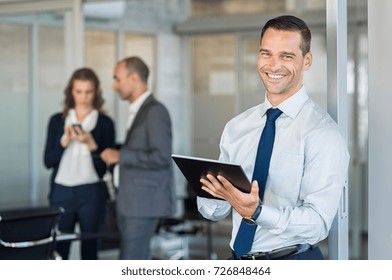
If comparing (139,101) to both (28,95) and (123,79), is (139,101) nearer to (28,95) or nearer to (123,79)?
(123,79)

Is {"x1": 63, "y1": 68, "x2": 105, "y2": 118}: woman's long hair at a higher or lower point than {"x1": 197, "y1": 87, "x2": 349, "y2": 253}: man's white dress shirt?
higher

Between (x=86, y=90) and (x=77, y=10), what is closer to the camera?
(x=86, y=90)

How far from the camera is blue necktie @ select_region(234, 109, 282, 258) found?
2922 mm

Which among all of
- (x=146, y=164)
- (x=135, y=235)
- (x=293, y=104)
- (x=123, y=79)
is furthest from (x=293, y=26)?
(x=135, y=235)

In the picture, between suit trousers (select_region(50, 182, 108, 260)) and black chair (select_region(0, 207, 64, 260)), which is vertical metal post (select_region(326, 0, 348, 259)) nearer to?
black chair (select_region(0, 207, 64, 260))

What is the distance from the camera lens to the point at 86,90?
5.96 m

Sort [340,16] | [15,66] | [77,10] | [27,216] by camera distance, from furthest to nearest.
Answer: [15,66]
[77,10]
[27,216]
[340,16]

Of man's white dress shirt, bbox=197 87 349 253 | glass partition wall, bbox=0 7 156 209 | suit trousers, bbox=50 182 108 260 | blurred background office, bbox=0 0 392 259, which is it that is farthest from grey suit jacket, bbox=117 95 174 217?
glass partition wall, bbox=0 7 156 209

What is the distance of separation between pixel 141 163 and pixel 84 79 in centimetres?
88

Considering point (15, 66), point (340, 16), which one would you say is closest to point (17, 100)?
point (15, 66)

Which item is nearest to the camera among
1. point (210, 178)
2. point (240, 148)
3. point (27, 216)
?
point (210, 178)

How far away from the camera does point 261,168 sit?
115 inches
